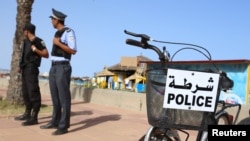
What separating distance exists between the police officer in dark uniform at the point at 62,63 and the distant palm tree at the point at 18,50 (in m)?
3.00

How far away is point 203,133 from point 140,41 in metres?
1.05

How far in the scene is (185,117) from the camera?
3234 mm

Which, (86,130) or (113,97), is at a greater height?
(113,97)

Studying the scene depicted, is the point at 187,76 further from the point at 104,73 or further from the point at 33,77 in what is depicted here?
the point at 104,73

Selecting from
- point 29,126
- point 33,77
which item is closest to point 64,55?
point 33,77

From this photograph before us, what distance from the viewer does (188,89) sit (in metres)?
3.15

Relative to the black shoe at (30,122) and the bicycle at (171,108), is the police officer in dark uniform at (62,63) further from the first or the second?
the bicycle at (171,108)

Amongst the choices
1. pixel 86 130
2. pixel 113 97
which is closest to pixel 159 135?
pixel 86 130

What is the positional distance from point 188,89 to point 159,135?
0.73m

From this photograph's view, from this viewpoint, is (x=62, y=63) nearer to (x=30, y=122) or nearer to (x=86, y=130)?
(x=86, y=130)

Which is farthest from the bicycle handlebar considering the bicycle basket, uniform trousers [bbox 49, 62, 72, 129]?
uniform trousers [bbox 49, 62, 72, 129]

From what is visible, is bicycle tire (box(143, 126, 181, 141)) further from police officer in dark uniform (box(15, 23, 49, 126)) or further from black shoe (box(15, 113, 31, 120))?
black shoe (box(15, 113, 31, 120))

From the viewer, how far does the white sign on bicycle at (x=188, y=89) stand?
315cm

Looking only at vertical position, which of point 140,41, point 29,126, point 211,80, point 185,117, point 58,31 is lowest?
point 29,126
